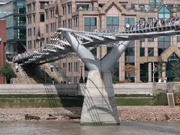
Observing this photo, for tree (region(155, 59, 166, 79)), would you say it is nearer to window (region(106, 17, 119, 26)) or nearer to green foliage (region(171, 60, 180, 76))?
green foliage (region(171, 60, 180, 76))

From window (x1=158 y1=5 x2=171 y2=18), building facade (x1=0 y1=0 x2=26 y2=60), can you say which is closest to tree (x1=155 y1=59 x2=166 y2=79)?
window (x1=158 y1=5 x2=171 y2=18)

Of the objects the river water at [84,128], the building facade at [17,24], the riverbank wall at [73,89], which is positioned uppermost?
the building facade at [17,24]

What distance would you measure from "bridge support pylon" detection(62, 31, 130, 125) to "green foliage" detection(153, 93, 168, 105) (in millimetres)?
15123

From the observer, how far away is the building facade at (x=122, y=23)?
89.1 m

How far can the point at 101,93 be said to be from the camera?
53656mm

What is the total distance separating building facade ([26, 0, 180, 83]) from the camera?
3509 inches

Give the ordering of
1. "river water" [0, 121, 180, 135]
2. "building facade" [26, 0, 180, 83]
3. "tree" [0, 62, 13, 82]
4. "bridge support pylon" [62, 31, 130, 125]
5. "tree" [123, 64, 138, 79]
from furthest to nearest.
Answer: "building facade" [26, 0, 180, 83], "tree" [123, 64, 138, 79], "tree" [0, 62, 13, 82], "bridge support pylon" [62, 31, 130, 125], "river water" [0, 121, 180, 135]

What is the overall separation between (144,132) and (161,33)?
32.0 feet

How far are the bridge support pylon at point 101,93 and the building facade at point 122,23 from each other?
102 ft

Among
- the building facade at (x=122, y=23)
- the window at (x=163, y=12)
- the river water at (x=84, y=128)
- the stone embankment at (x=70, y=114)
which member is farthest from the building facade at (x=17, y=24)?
the river water at (x=84, y=128)

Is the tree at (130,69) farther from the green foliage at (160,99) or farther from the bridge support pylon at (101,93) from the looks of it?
the bridge support pylon at (101,93)

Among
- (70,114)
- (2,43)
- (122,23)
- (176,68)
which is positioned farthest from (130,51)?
(70,114)

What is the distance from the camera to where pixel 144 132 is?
47.8 meters

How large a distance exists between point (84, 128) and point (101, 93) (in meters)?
4.24
